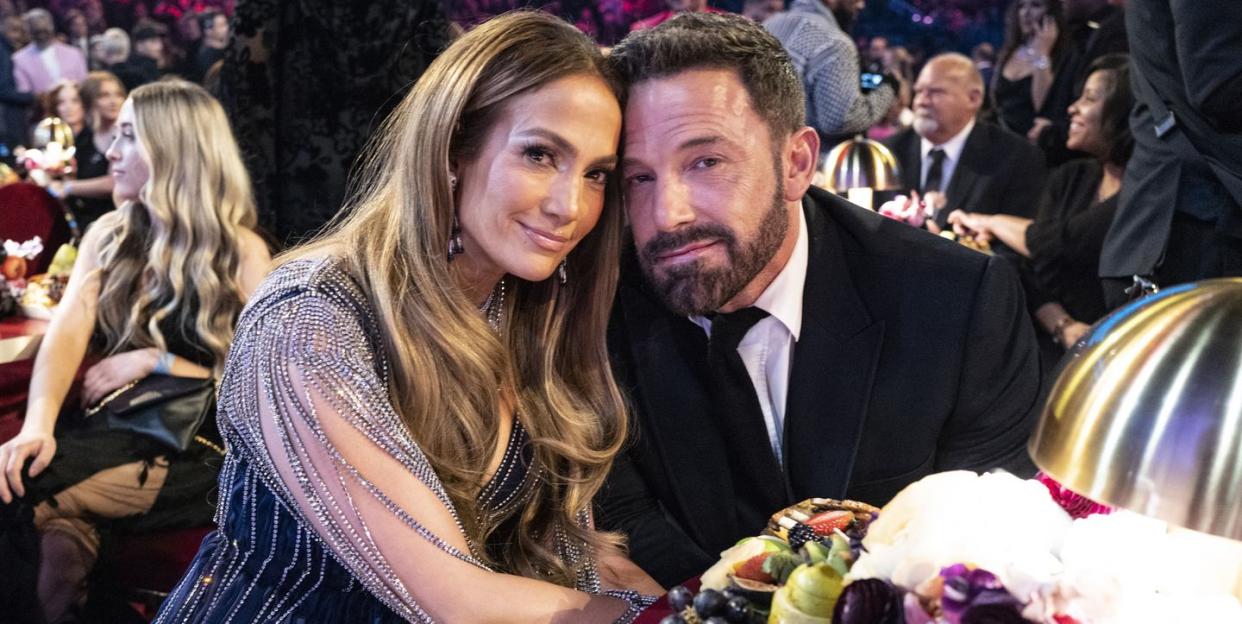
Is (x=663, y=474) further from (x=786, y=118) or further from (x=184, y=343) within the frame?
(x=184, y=343)

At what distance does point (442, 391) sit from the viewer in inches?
71.2

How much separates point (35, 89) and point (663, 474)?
842 cm

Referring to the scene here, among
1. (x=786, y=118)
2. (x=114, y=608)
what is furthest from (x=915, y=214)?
(x=114, y=608)

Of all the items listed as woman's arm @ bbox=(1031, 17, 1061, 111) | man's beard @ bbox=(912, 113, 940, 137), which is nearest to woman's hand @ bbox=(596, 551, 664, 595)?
man's beard @ bbox=(912, 113, 940, 137)

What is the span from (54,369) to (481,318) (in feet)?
5.26

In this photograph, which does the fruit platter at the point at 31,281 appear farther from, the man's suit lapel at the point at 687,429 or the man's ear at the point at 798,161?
the man's ear at the point at 798,161

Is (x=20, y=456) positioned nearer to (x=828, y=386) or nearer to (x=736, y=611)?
(x=828, y=386)

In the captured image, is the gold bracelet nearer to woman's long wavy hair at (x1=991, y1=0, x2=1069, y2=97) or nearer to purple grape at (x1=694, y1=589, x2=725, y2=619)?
woman's long wavy hair at (x1=991, y1=0, x2=1069, y2=97)

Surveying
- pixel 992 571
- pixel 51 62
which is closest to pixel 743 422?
pixel 992 571

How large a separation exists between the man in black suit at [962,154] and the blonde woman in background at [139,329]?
102 inches

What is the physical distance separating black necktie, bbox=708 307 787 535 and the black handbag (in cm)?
147

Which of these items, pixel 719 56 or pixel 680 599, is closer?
pixel 680 599

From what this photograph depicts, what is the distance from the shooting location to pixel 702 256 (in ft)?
6.35

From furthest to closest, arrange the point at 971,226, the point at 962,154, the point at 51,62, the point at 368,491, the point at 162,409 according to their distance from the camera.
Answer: the point at 51,62 → the point at 962,154 → the point at 971,226 → the point at 162,409 → the point at 368,491
